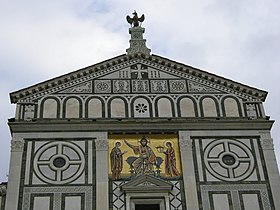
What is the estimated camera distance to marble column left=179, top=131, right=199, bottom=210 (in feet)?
51.7

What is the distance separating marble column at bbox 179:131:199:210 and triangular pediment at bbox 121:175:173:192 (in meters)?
0.52

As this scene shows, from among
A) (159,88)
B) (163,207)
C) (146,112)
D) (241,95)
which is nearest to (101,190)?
(163,207)

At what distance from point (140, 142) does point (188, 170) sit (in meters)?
1.69

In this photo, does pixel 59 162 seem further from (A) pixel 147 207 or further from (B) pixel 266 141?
(B) pixel 266 141

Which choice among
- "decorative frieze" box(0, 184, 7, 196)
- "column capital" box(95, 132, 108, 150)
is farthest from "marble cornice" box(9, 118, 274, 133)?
"decorative frieze" box(0, 184, 7, 196)

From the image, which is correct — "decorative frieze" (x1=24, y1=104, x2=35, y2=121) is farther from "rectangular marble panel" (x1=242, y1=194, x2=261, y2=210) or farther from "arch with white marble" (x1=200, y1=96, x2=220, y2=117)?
"rectangular marble panel" (x1=242, y1=194, x2=261, y2=210)

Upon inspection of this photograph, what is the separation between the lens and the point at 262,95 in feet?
59.8

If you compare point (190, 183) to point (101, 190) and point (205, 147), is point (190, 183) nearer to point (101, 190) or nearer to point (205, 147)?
point (205, 147)

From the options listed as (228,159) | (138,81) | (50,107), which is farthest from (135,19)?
(228,159)

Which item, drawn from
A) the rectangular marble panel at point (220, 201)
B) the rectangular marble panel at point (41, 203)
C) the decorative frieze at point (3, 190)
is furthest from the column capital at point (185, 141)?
the decorative frieze at point (3, 190)

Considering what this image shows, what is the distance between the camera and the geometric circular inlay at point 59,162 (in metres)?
16.1

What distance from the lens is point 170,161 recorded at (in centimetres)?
1664

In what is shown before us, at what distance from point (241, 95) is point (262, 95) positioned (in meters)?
0.65

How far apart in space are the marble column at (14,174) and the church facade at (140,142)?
3cm
